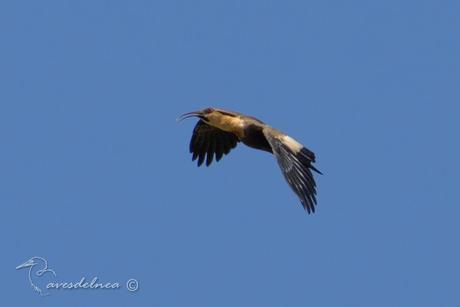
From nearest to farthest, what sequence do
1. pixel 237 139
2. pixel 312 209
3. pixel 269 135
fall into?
pixel 312 209 → pixel 269 135 → pixel 237 139

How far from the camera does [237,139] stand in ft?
112

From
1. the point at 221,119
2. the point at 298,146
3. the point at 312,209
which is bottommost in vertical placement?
the point at 312,209

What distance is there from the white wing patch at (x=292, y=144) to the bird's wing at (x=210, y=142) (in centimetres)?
380

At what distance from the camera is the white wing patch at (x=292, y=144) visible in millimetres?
30145

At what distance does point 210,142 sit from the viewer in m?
34.5

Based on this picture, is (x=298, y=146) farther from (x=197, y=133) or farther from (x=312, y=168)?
(x=197, y=133)

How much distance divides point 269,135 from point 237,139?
346 cm

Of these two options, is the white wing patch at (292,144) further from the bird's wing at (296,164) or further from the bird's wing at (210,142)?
the bird's wing at (210,142)

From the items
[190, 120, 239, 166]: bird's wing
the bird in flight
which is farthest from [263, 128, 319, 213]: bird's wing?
[190, 120, 239, 166]: bird's wing

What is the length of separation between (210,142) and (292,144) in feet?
15.0

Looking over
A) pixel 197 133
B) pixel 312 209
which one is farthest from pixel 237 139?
pixel 312 209

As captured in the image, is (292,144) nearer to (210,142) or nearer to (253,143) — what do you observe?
(253,143)

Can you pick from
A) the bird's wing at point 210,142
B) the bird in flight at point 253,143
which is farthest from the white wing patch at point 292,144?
the bird's wing at point 210,142

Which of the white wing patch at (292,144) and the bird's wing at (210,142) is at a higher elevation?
the bird's wing at (210,142)
